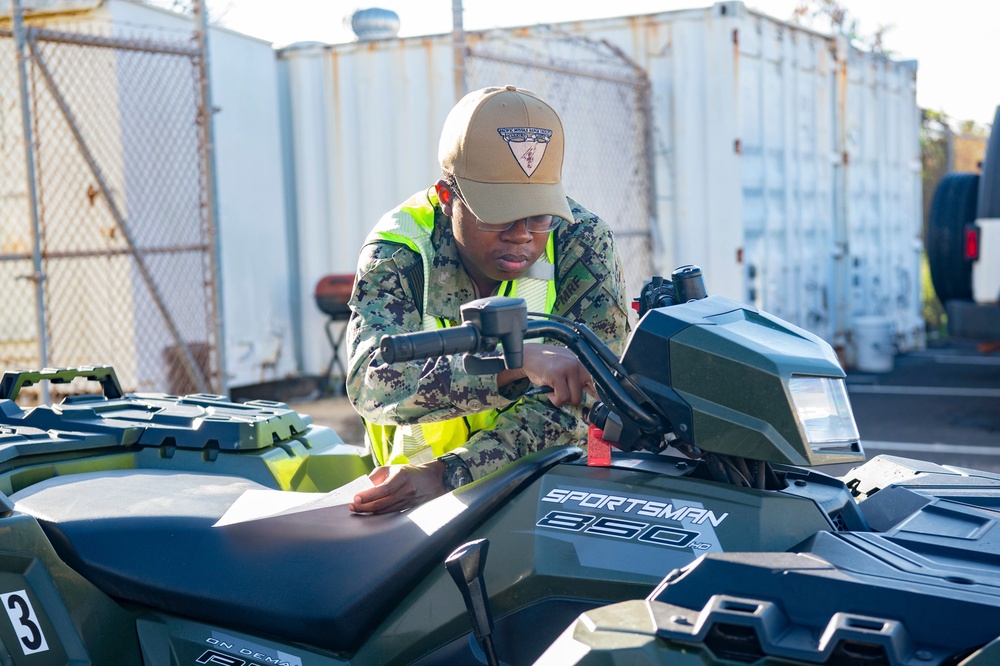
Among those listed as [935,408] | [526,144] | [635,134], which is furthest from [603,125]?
[526,144]

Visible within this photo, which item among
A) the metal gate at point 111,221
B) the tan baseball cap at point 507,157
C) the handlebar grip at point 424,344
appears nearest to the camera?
the handlebar grip at point 424,344

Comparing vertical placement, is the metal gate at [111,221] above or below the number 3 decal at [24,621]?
above

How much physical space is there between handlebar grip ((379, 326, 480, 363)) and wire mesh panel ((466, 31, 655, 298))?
7980 millimetres

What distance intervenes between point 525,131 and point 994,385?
975cm

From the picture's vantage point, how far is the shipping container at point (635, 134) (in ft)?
31.9

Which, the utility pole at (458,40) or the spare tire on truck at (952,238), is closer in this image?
the utility pole at (458,40)

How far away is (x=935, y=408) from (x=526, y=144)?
810cm

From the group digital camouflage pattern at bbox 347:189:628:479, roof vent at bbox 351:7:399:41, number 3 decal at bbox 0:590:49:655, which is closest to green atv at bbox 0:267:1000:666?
number 3 decal at bbox 0:590:49:655

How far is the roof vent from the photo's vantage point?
10.6 metres

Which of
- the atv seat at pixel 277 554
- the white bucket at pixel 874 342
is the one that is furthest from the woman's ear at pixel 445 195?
the white bucket at pixel 874 342

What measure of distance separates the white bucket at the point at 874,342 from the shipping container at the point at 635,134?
75 cm

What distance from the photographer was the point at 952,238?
9531 mm

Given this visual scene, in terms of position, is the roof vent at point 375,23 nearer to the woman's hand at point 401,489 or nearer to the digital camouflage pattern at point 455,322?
the digital camouflage pattern at point 455,322

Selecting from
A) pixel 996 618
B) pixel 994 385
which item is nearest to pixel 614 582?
pixel 996 618
